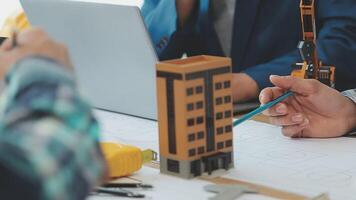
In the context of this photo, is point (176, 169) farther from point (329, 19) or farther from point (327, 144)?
point (329, 19)

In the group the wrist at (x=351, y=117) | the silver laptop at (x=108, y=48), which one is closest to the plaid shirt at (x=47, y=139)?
the silver laptop at (x=108, y=48)

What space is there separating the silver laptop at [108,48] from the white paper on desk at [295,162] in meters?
0.19

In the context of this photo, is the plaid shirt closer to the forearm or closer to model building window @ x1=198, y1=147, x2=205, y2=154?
model building window @ x1=198, y1=147, x2=205, y2=154

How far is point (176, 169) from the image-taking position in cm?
88

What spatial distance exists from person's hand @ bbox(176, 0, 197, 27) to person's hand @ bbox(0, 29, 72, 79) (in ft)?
3.06

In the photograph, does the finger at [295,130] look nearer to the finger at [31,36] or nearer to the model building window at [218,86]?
the model building window at [218,86]

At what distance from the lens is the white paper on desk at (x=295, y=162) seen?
0.84 meters

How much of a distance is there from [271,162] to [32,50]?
19.4 inches

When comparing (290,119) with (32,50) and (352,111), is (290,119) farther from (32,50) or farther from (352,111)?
(32,50)

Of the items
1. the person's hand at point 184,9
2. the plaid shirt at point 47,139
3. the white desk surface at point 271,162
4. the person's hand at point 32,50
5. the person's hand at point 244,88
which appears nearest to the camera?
the plaid shirt at point 47,139

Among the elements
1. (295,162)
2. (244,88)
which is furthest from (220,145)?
(244,88)

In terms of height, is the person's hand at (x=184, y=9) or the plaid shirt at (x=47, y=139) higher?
the plaid shirt at (x=47, y=139)

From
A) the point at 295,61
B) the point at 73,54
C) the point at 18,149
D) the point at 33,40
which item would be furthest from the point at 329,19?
the point at 18,149

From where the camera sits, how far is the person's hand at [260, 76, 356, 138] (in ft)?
3.54
